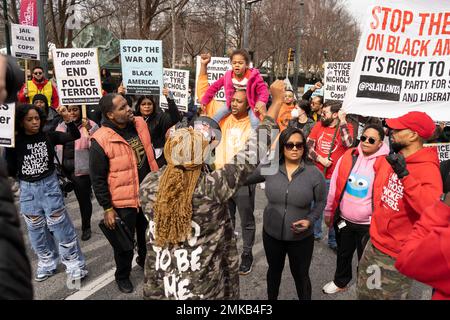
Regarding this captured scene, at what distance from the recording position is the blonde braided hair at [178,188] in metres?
2.05

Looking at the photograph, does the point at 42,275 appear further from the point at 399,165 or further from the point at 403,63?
the point at 403,63

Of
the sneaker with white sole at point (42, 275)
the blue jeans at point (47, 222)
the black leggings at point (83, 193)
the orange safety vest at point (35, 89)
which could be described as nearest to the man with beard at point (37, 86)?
the orange safety vest at point (35, 89)

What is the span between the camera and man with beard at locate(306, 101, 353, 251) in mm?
4797

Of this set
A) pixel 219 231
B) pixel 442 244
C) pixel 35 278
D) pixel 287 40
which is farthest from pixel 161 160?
pixel 287 40

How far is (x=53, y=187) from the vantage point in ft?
12.7

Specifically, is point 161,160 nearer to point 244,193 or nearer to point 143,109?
point 143,109

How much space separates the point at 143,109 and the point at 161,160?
76cm

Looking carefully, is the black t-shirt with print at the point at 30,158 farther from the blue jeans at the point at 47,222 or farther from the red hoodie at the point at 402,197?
the red hoodie at the point at 402,197

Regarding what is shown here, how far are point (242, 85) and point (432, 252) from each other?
9.65ft

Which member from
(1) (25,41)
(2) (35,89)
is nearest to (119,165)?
(2) (35,89)

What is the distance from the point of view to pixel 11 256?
0.95 metres

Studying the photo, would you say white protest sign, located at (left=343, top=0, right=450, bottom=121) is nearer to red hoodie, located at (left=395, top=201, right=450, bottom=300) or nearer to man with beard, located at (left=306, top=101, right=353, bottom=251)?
man with beard, located at (left=306, top=101, right=353, bottom=251)

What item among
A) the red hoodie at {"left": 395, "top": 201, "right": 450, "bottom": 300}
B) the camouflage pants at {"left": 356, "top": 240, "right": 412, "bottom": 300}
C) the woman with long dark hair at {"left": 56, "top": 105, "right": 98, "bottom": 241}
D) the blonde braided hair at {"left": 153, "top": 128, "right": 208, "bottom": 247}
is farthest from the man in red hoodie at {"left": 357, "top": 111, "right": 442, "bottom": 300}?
the woman with long dark hair at {"left": 56, "top": 105, "right": 98, "bottom": 241}

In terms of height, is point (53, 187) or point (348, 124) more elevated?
point (348, 124)
